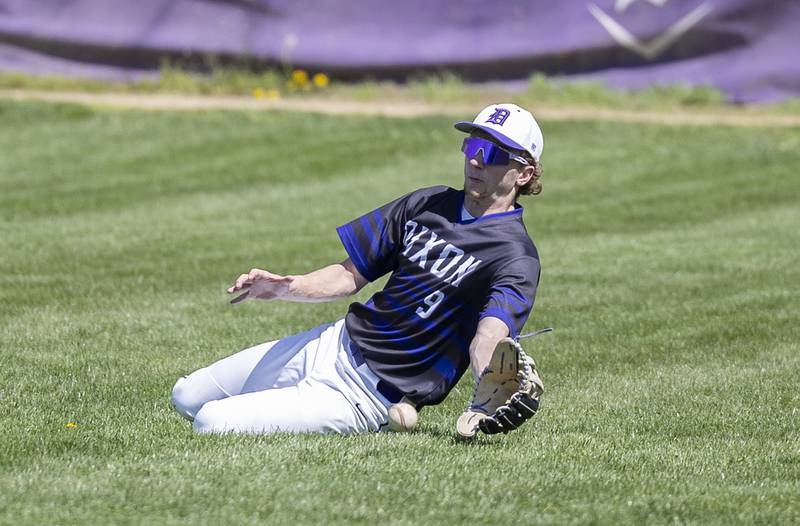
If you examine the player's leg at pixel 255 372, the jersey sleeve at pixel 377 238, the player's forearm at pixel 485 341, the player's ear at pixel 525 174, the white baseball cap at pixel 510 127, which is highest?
the white baseball cap at pixel 510 127

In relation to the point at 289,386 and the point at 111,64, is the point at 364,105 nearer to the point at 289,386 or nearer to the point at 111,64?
the point at 111,64

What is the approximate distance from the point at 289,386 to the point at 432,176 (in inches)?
464

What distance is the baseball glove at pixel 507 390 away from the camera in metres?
5.93

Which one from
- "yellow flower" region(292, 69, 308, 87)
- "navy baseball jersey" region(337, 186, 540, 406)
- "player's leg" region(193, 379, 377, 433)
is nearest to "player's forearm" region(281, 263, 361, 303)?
"navy baseball jersey" region(337, 186, 540, 406)

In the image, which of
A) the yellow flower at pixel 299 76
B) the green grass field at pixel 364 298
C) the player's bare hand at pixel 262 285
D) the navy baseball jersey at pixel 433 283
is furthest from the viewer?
the yellow flower at pixel 299 76

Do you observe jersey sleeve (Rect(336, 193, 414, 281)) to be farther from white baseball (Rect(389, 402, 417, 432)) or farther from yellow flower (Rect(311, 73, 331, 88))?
yellow flower (Rect(311, 73, 331, 88))

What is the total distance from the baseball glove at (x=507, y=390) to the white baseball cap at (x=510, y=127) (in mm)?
930

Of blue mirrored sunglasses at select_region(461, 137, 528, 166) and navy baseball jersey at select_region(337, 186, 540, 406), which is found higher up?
blue mirrored sunglasses at select_region(461, 137, 528, 166)

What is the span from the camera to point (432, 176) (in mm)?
18250

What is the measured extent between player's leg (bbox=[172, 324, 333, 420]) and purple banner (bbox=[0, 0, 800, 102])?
15309 millimetres

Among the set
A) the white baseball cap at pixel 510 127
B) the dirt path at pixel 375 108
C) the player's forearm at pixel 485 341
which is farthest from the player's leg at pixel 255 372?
the dirt path at pixel 375 108

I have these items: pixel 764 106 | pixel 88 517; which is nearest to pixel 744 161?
pixel 764 106

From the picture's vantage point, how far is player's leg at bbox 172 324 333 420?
6613 millimetres

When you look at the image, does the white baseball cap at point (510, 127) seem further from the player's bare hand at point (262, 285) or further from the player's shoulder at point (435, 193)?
the player's bare hand at point (262, 285)
